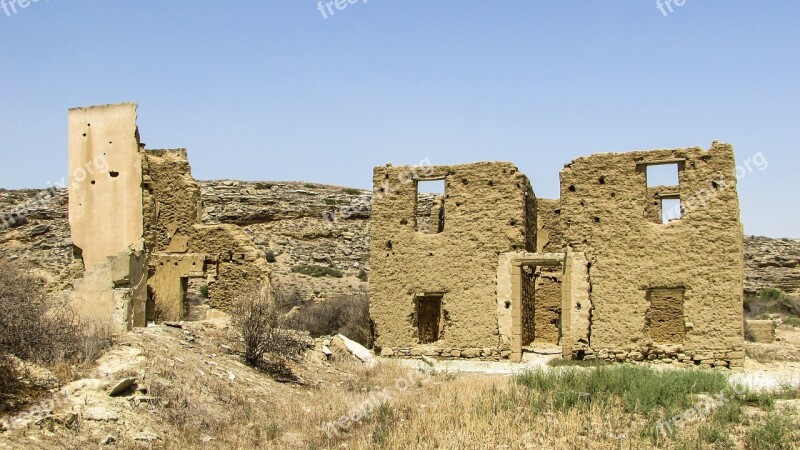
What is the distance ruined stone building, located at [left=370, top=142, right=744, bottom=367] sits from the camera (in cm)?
1623

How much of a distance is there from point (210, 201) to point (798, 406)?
35.1 metres

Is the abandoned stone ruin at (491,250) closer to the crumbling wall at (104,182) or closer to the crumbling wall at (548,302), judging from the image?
the crumbling wall at (104,182)

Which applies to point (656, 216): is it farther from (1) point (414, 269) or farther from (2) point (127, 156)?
(2) point (127, 156)

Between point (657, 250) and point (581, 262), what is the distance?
1578 millimetres

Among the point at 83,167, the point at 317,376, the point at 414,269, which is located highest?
the point at 83,167

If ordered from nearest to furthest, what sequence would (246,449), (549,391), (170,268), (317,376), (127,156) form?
1. (246,449)
2. (549,391)
3. (317,376)
4. (127,156)
5. (170,268)

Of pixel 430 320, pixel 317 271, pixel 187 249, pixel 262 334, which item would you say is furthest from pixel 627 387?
pixel 317 271

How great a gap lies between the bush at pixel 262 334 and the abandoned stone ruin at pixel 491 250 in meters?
2.14

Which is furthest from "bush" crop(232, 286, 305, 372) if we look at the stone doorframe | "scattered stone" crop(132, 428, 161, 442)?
the stone doorframe

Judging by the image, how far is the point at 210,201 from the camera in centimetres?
4162

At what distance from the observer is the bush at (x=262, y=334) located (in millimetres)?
13383

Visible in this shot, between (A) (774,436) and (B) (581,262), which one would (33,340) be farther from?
(B) (581,262)

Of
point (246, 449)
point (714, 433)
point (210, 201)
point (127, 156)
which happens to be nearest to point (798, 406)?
point (714, 433)

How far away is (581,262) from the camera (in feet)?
56.2
